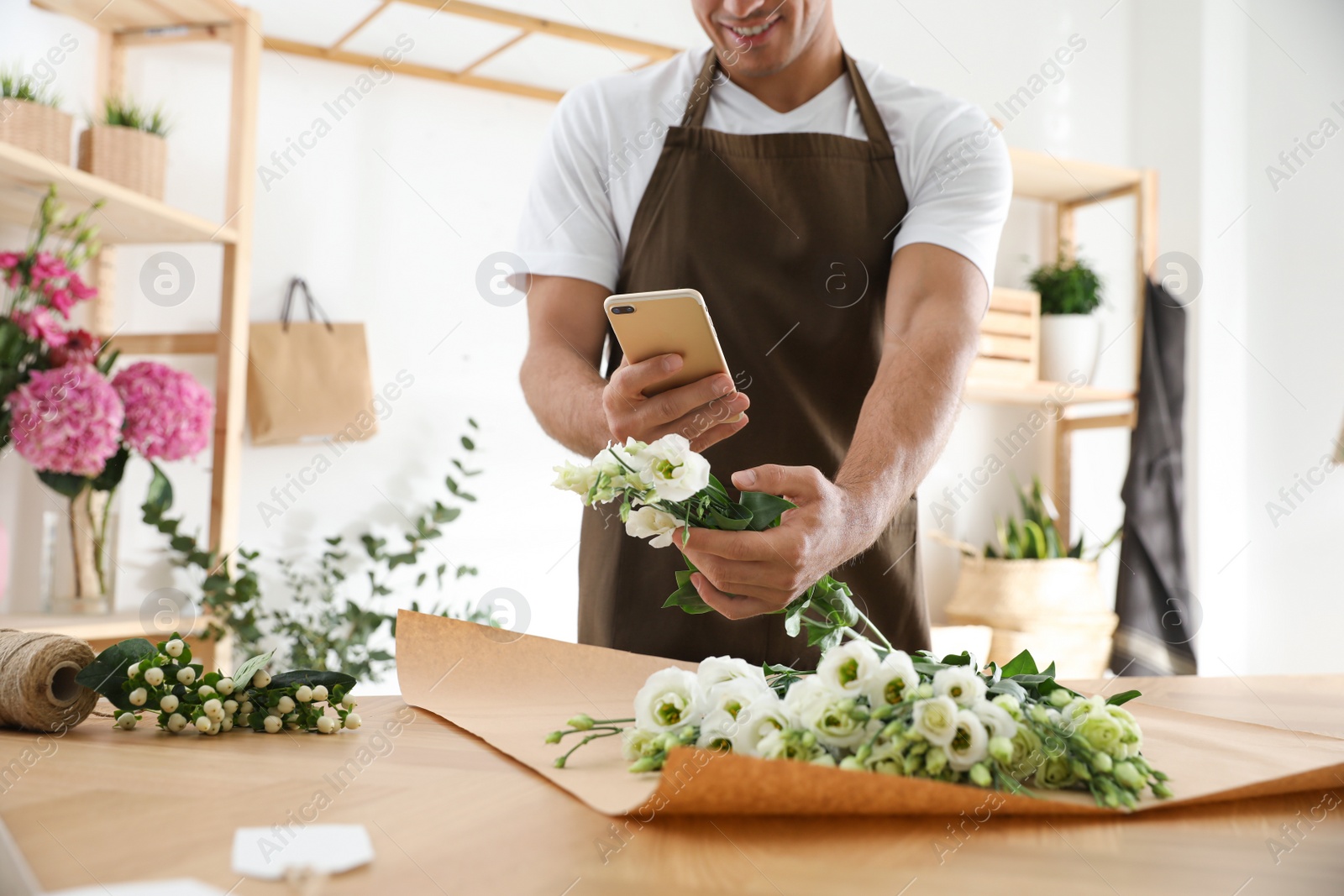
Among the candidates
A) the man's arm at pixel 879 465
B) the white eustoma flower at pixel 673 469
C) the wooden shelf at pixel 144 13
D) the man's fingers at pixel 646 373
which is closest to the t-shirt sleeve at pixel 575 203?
the man's arm at pixel 879 465

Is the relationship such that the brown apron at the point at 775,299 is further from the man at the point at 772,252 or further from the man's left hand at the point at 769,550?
the man's left hand at the point at 769,550

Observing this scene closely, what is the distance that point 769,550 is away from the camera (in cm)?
69

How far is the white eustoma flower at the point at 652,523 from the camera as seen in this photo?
2.08 ft

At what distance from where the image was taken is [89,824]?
0.49 m

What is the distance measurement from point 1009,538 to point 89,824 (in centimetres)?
251

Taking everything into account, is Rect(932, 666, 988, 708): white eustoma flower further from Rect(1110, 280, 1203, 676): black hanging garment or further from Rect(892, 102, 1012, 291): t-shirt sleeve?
Rect(1110, 280, 1203, 676): black hanging garment

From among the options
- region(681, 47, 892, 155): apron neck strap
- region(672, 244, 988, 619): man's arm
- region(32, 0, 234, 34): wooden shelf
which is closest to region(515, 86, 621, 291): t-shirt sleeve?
region(681, 47, 892, 155): apron neck strap

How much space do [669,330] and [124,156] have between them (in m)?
1.44

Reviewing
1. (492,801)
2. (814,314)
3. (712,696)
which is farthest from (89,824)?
(814,314)

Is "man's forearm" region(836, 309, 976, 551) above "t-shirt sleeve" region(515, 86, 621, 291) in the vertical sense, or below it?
below

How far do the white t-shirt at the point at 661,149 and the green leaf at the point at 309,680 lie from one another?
2.06 feet

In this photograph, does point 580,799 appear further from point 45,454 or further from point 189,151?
point 189,151

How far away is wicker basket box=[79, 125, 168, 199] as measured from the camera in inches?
68.1

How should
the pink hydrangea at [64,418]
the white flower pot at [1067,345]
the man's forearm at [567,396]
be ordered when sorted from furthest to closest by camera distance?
the white flower pot at [1067,345], the pink hydrangea at [64,418], the man's forearm at [567,396]
